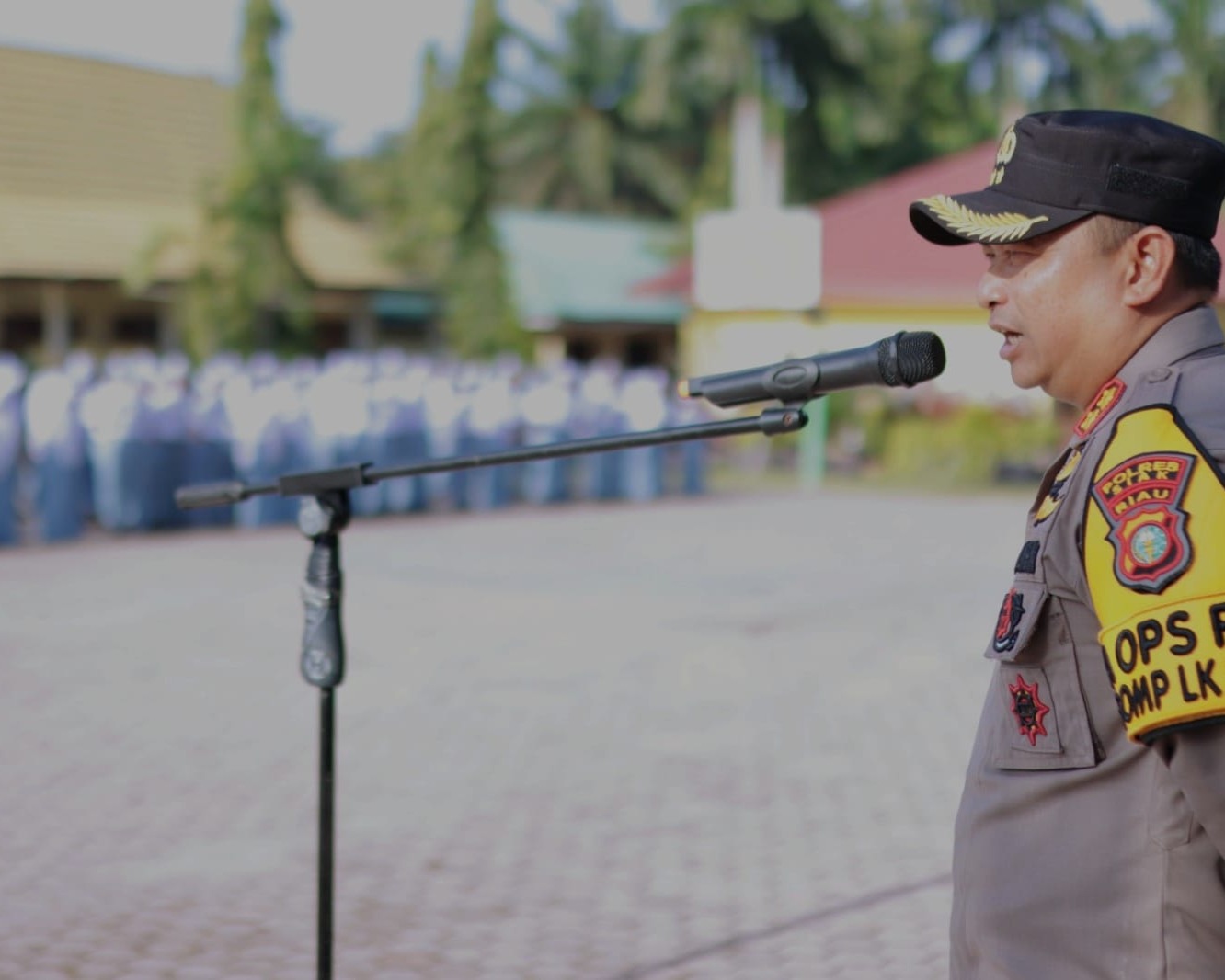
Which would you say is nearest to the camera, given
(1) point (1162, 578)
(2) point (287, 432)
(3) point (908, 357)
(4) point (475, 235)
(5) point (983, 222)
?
(1) point (1162, 578)

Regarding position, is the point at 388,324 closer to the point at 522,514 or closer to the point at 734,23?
the point at 734,23

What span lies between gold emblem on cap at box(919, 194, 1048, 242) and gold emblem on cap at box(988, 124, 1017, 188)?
0.04 meters

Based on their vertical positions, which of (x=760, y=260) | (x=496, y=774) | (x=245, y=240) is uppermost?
(x=245, y=240)

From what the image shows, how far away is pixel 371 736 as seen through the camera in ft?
22.2

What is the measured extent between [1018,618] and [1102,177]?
1.53ft

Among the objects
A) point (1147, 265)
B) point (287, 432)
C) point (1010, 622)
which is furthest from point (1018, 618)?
point (287, 432)

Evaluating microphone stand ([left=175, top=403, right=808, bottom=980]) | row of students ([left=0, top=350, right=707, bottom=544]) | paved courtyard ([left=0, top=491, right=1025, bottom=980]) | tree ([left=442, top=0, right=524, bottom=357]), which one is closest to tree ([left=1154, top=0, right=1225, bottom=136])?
tree ([left=442, top=0, right=524, bottom=357])

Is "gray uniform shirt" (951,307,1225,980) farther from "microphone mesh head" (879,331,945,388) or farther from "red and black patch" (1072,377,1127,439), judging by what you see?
"microphone mesh head" (879,331,945,388)

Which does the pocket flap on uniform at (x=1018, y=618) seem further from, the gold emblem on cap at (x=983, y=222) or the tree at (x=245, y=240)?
the tree at (x=245, y=240)

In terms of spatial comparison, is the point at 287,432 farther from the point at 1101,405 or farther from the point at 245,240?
the point at 1101,405

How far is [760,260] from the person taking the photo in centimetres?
2191

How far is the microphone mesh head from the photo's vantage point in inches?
78.7

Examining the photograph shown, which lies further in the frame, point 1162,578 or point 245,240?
point 245,240

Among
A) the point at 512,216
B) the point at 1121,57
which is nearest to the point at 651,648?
the point at 512,216
